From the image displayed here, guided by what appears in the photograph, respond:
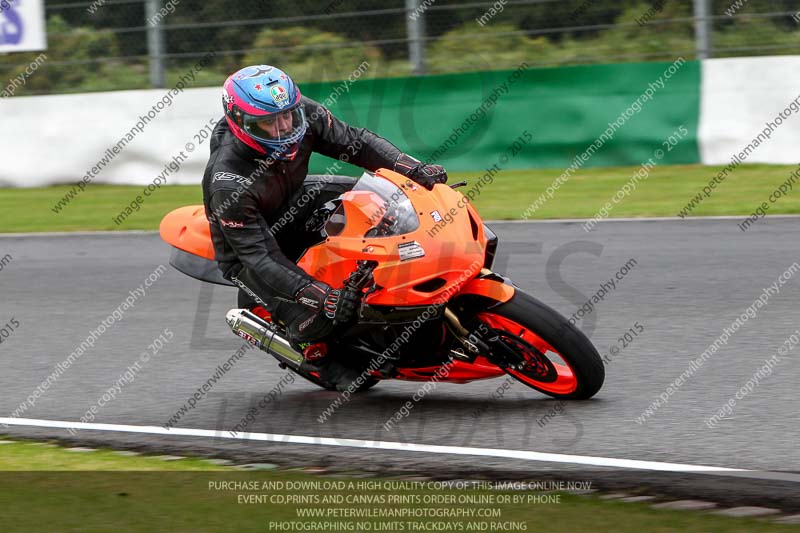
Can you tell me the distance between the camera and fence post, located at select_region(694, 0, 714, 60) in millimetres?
13828

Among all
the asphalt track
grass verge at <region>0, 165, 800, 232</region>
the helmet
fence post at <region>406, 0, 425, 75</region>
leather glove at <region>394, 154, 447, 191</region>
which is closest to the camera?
the asphalt track

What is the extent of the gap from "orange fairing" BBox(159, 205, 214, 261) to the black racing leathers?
192 mm

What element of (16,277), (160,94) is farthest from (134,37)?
(16,277)

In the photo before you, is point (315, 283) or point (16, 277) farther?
point (16, 277)

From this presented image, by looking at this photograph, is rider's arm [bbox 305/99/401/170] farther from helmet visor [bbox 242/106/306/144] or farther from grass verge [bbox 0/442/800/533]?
grass verge [bbox 0/442/800/533]

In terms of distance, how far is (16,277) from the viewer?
10.9 m

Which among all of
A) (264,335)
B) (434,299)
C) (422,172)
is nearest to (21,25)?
(264,335)

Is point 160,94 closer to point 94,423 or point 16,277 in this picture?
point 16,277

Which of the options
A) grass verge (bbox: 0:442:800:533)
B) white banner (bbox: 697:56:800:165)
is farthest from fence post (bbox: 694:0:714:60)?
grass verge (bbox: 0:442:800:533)

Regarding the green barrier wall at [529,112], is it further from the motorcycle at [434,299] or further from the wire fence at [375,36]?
the motorcycle at [434,299]

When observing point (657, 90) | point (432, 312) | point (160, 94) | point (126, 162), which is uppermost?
point (432, 312)

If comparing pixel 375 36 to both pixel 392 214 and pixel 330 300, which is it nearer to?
pixel 392 214

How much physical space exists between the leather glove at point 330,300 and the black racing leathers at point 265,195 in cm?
6

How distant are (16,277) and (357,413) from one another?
5.52 metres
